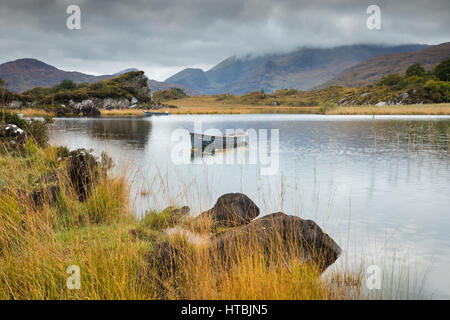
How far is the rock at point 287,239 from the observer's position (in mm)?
4191

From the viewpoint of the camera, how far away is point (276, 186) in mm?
9094


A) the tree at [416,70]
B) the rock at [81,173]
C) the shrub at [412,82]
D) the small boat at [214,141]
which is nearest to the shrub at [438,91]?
the shrub at [412,82]

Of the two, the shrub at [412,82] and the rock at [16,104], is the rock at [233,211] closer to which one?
the rock at [16,104]

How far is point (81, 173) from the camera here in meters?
6.76

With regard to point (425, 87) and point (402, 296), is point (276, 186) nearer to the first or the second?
point (402, 296)

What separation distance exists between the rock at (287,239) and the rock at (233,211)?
1.17 meters

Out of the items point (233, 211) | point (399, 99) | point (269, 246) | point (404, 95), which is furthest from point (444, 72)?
point (269, 246)

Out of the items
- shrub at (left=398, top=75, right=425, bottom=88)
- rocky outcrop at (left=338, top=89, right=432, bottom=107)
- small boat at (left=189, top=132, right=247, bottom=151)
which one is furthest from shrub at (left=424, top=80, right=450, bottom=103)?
small boat at (left=189, top=132, right=247, bottom=151)

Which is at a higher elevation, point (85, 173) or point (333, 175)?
point (85, 173)

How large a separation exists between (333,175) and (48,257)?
954 cm

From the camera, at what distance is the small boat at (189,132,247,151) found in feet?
52.9

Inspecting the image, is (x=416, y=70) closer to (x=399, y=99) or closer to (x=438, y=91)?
(x=399, y=99)
